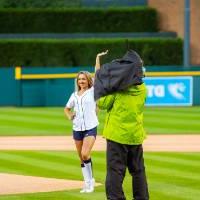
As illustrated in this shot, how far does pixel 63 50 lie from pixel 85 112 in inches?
1126

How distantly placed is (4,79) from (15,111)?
3.66m

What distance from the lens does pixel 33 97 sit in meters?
33.7

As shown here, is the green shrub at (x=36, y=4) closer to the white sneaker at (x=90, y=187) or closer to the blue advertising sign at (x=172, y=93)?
the blue advertising sign at (x=172, y=93)

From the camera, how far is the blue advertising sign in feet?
105

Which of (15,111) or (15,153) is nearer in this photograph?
(15,153)

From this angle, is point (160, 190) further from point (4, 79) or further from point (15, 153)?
point (4, 79)

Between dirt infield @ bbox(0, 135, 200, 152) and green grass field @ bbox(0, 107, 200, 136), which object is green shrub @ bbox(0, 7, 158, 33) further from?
dirt infield @ bbox(0, 135, 200, 152)

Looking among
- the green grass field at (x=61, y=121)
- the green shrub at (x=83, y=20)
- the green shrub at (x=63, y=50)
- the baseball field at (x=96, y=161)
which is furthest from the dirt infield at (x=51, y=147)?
the green shrub at (x=83, y=20)

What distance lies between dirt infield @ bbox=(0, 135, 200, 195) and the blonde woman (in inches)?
24.2

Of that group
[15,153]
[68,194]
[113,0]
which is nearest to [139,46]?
[113,0]

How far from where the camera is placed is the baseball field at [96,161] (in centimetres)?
1195

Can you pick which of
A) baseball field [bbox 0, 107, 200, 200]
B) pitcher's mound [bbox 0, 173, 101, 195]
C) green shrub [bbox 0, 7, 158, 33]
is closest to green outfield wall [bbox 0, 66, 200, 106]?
baseball field [bbox 0, 107, 200, 200]

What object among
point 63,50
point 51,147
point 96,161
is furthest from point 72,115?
point 63,50

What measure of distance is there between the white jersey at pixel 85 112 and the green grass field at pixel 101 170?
920 millimetres
